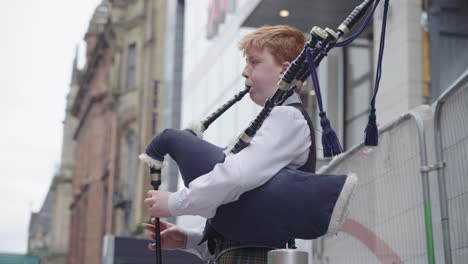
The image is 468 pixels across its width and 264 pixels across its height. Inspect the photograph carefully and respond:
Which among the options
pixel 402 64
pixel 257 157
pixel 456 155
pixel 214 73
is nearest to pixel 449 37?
pixel 402 64

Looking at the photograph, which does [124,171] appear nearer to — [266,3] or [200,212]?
[266,3]

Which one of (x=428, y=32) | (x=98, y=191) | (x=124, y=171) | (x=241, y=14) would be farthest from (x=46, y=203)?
(x=428, y=32)

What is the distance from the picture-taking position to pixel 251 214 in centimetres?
297

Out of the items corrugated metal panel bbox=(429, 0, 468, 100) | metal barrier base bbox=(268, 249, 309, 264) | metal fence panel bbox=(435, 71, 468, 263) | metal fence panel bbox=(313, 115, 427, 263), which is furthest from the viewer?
corrugated metal panel bbox=(429, 0, 468, 100)

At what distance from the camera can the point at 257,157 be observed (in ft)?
9.79

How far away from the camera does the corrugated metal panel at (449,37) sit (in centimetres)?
1134

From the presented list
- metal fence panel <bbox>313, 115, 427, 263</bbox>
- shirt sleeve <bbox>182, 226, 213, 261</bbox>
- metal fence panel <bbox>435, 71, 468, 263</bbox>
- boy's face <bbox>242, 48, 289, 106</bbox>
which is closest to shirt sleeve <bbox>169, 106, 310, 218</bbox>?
boy's face <bbox>242, 48, 289, 106</bbox>

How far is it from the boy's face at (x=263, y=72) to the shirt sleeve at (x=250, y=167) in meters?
0.24

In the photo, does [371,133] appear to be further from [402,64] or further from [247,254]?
[402,64]

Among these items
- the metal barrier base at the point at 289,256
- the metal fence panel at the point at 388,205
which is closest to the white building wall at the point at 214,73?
the metal fence panel at the point at 388,205

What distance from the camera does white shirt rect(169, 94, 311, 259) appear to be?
2.92 metres

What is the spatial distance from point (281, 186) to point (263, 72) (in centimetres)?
59

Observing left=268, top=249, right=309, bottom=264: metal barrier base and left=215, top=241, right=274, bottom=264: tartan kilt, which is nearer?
left=268, top=249, right=309, bottom=264: metal barrier base

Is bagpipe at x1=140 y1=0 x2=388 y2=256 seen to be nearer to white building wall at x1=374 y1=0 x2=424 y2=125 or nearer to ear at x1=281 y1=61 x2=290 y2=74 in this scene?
ear at x1=281 y1=61 x2=290 y2=74
